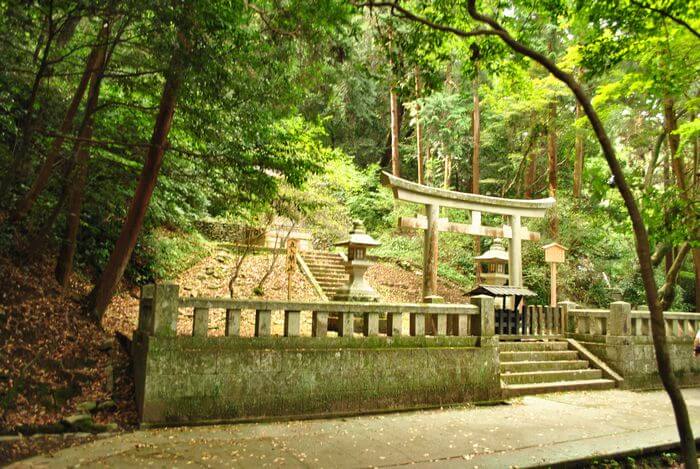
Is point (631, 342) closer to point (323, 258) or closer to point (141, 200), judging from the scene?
point (141, 200)

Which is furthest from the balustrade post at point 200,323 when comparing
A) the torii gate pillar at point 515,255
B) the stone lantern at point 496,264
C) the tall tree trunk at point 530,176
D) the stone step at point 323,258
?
the tall tree trunk at point 530,176

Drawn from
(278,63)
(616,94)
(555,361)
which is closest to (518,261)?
(555,361)

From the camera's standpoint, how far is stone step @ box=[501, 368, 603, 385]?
382 inches

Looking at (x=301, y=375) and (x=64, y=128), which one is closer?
(x=301, y=375)

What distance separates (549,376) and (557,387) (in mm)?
297

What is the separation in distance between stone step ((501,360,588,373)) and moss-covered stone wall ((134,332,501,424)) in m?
1.34

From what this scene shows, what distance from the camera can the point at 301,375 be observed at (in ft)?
23.7

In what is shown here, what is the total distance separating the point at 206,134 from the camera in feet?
27.2

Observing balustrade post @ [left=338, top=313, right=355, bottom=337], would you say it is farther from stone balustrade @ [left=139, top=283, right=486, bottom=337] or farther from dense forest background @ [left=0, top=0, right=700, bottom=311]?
dense forest background @ [left=0, top=0, right=700, bottom=311]

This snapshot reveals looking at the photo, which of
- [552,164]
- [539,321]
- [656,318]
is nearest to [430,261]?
[539,321]

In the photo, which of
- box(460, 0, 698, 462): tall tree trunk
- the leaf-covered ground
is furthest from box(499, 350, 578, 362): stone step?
the leaf-covered ground

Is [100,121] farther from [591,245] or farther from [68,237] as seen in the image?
[591,245]

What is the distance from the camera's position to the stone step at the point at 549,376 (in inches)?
382

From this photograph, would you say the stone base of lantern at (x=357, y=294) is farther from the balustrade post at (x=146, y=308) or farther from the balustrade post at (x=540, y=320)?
the balustrade post at (x=146, y=308)
